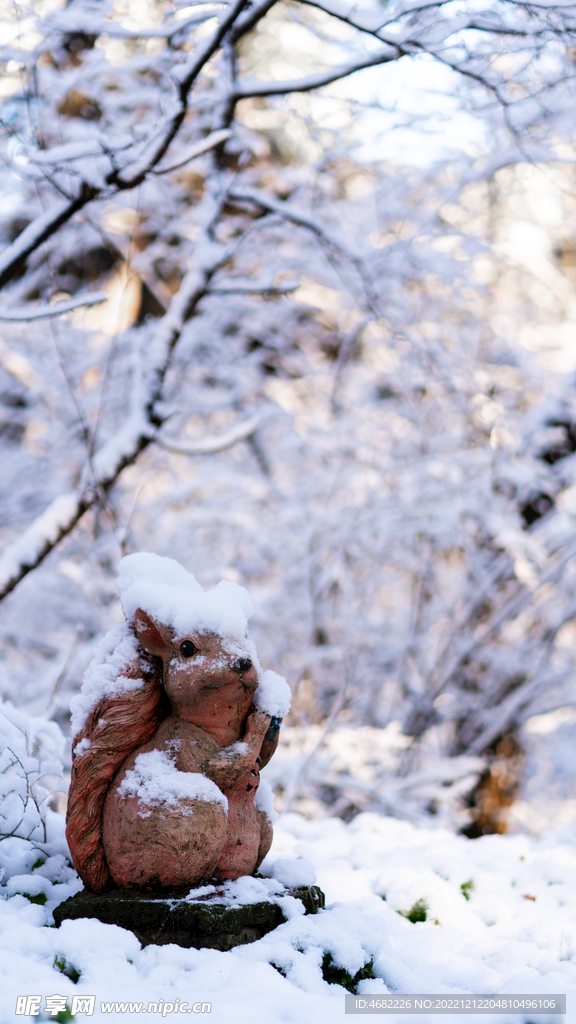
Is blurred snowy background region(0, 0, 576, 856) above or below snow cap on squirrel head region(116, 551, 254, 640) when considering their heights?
above

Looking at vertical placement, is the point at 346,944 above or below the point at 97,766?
below

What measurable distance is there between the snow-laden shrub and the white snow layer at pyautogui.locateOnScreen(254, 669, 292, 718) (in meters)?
0.74

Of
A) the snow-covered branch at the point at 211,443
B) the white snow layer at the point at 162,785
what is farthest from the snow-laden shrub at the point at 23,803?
the snow-covered branch at the point at 211,443

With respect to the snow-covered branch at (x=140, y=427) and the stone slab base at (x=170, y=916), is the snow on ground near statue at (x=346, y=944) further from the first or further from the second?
the snow-covered branch at (x=140, y=427)

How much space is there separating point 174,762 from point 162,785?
0.08m

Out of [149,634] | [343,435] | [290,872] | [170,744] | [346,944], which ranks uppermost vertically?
[343,435]

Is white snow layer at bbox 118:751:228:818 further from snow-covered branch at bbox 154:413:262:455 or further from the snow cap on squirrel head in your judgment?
snow-covered branch at bbox 154:413:262:455

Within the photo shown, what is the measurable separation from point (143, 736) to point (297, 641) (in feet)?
13.4

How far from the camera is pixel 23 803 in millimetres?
2291

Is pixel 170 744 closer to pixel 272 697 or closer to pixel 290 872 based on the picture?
pixel 272 697

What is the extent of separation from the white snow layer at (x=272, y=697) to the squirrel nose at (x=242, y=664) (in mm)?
160

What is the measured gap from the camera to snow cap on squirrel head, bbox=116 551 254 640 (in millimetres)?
1828

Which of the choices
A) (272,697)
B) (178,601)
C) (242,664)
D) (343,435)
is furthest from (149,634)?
(343,435)

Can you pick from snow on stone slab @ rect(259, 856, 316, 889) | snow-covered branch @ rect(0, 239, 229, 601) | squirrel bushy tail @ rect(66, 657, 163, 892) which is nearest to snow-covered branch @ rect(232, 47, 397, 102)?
snow-covered branch @ rect(0, 239, 229, 601)
